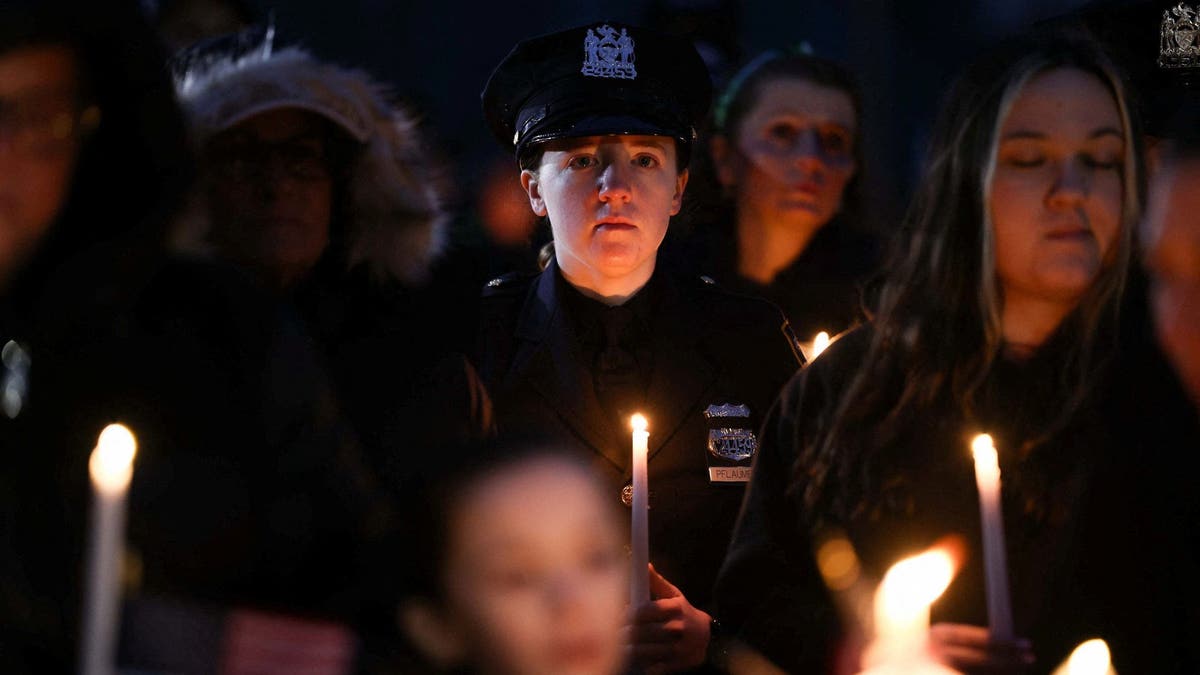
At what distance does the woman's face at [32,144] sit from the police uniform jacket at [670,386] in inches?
44.3

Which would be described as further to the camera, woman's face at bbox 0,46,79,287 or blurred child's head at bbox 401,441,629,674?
woman's face at bbox 0,46,79,287

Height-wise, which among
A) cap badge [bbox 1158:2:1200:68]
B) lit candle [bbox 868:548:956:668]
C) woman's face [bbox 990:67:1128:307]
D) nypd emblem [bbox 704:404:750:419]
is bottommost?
lit candle [bbox 868:548:956:668]

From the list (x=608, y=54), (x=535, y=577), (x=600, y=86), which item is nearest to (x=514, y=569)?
(x=535, y=577)

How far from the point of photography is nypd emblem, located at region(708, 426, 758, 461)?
3146mm

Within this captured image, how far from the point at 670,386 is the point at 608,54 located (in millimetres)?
843

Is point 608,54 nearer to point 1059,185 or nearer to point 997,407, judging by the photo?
point 1059,185

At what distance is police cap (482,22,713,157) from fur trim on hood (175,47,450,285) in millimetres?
391

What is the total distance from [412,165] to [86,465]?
190cm

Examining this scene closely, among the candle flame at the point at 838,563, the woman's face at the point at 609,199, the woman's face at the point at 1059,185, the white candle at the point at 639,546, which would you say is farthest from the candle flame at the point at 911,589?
the woman's face at the point at 609,199

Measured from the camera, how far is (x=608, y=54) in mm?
3354

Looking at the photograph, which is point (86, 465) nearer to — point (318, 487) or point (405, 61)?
point (318, 487)

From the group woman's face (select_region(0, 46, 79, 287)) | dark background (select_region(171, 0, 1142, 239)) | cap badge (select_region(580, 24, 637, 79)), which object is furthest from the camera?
dark background (select_region(171, 0, 1142, 239))

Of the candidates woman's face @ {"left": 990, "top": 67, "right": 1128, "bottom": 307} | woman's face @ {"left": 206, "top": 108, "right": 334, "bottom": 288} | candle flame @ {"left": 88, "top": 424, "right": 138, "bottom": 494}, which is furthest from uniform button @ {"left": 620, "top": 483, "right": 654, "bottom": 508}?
candle flame @ {"left": 88, "top": 424, "right": 138, "bottom": 494}

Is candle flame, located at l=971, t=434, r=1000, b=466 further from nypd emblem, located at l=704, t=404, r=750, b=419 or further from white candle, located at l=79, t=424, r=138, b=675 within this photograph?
nypd emblem, located at l=704, t=404, r=750, b=419
